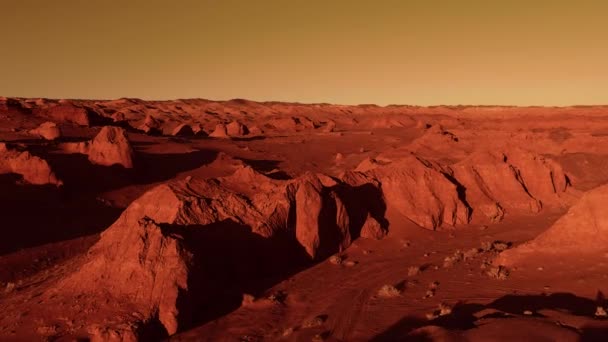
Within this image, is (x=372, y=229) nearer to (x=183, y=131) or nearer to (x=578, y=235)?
(x=578, y=235)

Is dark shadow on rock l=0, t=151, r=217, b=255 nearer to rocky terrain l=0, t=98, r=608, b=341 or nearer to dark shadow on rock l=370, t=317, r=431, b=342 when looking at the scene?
rocky terrain l=0, t=98, r=608, b=341

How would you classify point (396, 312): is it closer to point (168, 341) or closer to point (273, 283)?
point (273, 283)

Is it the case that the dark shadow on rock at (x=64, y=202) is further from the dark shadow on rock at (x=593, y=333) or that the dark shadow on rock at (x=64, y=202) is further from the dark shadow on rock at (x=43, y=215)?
the dark shadow on rock at (x=593, y=333)

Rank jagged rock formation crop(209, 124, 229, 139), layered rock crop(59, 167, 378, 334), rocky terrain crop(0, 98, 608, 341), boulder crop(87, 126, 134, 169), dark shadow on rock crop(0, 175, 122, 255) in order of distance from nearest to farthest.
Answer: rocky terrain crop(0, 98, 608, 341)
layered rock crop(59, 167, 378, 334)
dark shadow on rock crop(0, 175, 122, 255)
boulder crop(87, 126, 134, 169)
jagged rock formation crop(209, 124, 229, 139)

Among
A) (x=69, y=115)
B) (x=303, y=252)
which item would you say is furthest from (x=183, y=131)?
(x=303, y=252)

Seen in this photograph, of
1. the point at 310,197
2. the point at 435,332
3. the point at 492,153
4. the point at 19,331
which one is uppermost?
the point at 492,153

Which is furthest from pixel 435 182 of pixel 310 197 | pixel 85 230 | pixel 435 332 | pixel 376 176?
pixel 85 230

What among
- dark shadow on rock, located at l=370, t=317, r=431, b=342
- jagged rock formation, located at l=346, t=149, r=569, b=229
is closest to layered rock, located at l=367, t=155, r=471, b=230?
jagged rock formation, located at l=346, t=149, r=569, b=229
